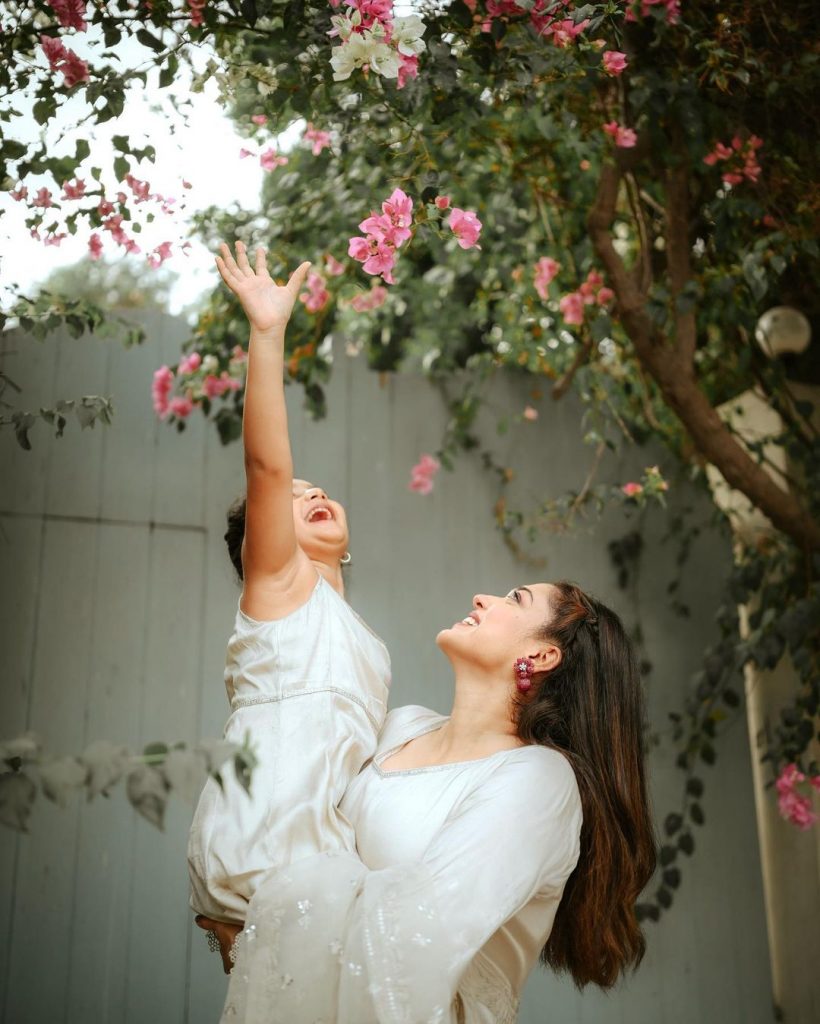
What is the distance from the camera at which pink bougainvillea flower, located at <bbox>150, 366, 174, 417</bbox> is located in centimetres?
261

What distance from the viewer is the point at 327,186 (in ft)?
8.80

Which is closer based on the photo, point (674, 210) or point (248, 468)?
point (248, 468)

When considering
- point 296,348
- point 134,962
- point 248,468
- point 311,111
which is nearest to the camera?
point 248,468

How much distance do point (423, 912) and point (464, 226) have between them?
1028 mm

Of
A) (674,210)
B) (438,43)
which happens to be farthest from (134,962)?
(674,210)

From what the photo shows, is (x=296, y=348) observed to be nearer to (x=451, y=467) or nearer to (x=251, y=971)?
(x=451, y=467)

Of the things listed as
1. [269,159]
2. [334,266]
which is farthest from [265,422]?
[334,266]

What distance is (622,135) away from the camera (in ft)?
7.68

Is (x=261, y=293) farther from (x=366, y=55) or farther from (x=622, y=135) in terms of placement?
(x=622, y=135)

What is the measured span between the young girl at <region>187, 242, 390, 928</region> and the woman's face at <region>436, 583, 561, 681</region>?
14 cm

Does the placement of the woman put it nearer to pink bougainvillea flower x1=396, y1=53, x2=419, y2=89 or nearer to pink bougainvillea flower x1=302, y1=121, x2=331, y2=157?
pink bougainvillea flower x1=396, y1=53, x2=419, y2=89

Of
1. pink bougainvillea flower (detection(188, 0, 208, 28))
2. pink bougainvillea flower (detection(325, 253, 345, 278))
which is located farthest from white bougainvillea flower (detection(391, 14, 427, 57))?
pink bougainvillea flower (detection(325, 253, 345, 278))

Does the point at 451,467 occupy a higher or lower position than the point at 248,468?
higher

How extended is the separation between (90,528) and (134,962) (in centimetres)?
94
